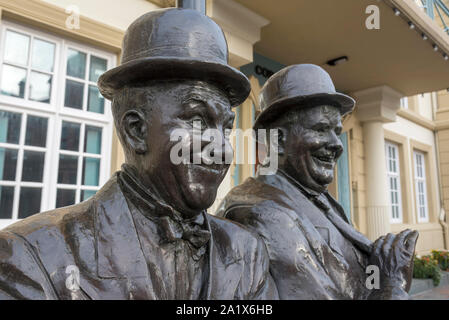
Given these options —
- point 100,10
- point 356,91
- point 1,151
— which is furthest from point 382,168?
point 1,151

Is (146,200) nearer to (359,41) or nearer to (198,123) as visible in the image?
(198,123)

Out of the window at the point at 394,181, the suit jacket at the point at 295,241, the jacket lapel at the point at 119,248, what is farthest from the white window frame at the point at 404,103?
the jacket lapel at the point at 119,248

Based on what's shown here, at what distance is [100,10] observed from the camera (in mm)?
3828

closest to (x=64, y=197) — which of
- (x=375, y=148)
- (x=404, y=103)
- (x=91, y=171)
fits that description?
(x=91, y=171)

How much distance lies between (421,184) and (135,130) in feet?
42.5

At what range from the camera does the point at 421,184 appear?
12.1 m

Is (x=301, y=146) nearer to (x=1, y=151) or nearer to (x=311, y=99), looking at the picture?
(x=311, y=99)

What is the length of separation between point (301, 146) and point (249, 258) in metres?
0.71

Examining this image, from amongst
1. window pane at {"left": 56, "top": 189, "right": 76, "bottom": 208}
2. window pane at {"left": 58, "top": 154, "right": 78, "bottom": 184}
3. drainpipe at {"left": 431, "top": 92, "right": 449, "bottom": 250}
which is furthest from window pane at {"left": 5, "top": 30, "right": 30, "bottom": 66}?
drainpipe at {"left": 431, "top": 92, "right": 449, "bottom": 250}

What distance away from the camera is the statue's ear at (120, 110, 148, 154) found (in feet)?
3.83

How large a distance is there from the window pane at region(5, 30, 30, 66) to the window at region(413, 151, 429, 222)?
11537 mm
